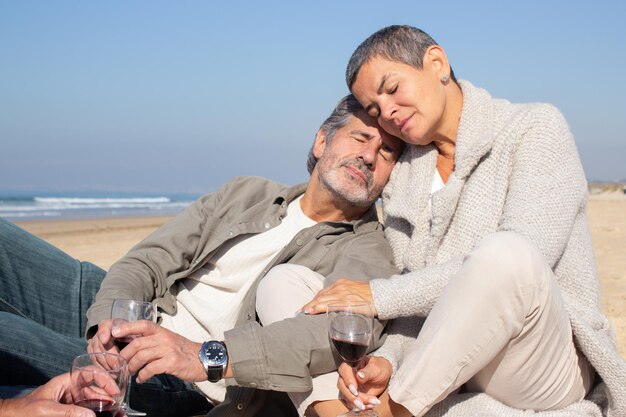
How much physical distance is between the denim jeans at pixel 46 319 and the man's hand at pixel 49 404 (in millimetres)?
811

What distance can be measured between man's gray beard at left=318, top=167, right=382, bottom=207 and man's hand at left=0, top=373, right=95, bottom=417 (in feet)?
6.29

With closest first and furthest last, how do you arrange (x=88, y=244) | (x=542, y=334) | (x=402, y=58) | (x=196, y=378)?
(x=542, y=334)
(x=196, y=378)
(x=402, y=58)
(x=88, y=244)

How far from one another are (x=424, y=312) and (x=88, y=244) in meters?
12.0

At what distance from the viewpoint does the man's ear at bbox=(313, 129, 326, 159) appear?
4324 mm

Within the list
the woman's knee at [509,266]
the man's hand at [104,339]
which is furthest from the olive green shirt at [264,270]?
the woman's knee at [509,266]

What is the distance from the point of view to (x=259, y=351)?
296 centimetres

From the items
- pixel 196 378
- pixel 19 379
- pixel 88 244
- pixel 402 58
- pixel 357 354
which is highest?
pixel 402 58

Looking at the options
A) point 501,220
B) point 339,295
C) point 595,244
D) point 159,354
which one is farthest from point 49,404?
point 595,244

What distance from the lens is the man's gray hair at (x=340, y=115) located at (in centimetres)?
414

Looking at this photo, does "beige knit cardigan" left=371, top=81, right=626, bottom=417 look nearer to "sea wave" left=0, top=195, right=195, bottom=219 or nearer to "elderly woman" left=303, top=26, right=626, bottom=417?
"elderly woman" left=303, top=26, right=626, bottom=417

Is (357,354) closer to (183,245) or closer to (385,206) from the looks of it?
(385,206)

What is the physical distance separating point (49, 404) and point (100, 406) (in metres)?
0.16

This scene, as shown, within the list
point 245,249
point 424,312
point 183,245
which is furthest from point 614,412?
point 183,245

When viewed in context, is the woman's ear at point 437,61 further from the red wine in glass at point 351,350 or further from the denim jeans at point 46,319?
the denim jeans at point 46,319
